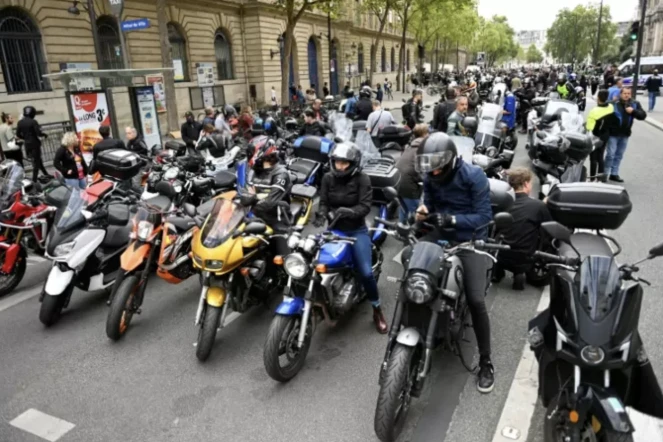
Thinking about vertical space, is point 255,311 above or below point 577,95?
below

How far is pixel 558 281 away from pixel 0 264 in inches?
241

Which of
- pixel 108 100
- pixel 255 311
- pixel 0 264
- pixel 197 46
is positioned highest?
pixel 197 46

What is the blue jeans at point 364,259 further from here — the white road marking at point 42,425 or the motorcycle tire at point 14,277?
the motorcycle tire at point 14,277

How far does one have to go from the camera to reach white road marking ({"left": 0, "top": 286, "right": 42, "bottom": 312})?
5898 mm

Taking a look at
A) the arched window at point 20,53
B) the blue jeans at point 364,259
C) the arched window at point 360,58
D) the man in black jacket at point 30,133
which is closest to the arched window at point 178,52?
the arched window at point 20,53

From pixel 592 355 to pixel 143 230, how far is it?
13.6 ft

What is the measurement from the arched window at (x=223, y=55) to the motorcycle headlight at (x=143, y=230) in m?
24.9

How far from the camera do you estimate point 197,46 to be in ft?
85.6

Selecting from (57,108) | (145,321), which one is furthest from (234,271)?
(57,108)

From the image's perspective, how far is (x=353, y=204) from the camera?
485 cm

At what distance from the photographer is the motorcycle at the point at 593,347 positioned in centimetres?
269

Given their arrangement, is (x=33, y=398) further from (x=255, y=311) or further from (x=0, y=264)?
(x=0, y=264)

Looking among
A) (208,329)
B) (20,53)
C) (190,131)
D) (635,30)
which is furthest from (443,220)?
(635,30)

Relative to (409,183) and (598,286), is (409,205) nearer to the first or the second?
(409,183)
